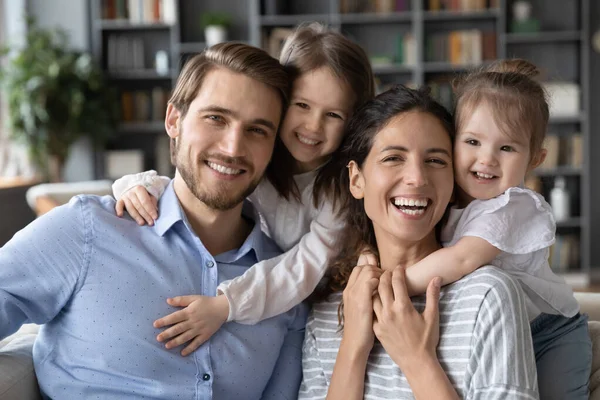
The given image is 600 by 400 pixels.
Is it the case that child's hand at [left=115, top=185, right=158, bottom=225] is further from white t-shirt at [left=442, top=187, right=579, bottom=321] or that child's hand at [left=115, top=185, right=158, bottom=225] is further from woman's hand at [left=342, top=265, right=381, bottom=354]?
white t-shirt at [left=442, top=187, right=579, bottom=321]

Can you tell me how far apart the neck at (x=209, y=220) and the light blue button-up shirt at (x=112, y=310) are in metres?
0.10

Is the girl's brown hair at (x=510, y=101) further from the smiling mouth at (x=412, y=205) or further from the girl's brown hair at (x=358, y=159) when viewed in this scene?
the smiling mouth at (x=412, y=205)

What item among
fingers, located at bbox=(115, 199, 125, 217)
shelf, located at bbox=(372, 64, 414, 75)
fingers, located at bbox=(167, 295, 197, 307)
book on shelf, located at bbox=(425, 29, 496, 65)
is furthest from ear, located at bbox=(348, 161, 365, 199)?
book on shelf, located at bbox=(425, 29, 496, 65)

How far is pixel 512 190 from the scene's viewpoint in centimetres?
184

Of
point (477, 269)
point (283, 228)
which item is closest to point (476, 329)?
point (477, 269)

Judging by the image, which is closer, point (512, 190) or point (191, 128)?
point (512, 190)

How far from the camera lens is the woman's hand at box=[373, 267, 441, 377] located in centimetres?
165

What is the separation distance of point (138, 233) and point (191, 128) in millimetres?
303

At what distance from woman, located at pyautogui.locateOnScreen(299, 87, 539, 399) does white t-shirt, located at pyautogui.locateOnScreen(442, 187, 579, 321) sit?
0.09 metres

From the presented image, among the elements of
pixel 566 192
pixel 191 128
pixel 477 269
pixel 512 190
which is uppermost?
pixel 191 128

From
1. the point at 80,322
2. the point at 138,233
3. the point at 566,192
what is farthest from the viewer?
the point at 566,192

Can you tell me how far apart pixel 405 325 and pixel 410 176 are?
33cm

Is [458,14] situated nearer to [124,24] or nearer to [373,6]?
[373,6]

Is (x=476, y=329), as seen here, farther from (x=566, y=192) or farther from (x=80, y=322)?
(x=566, y=192)
